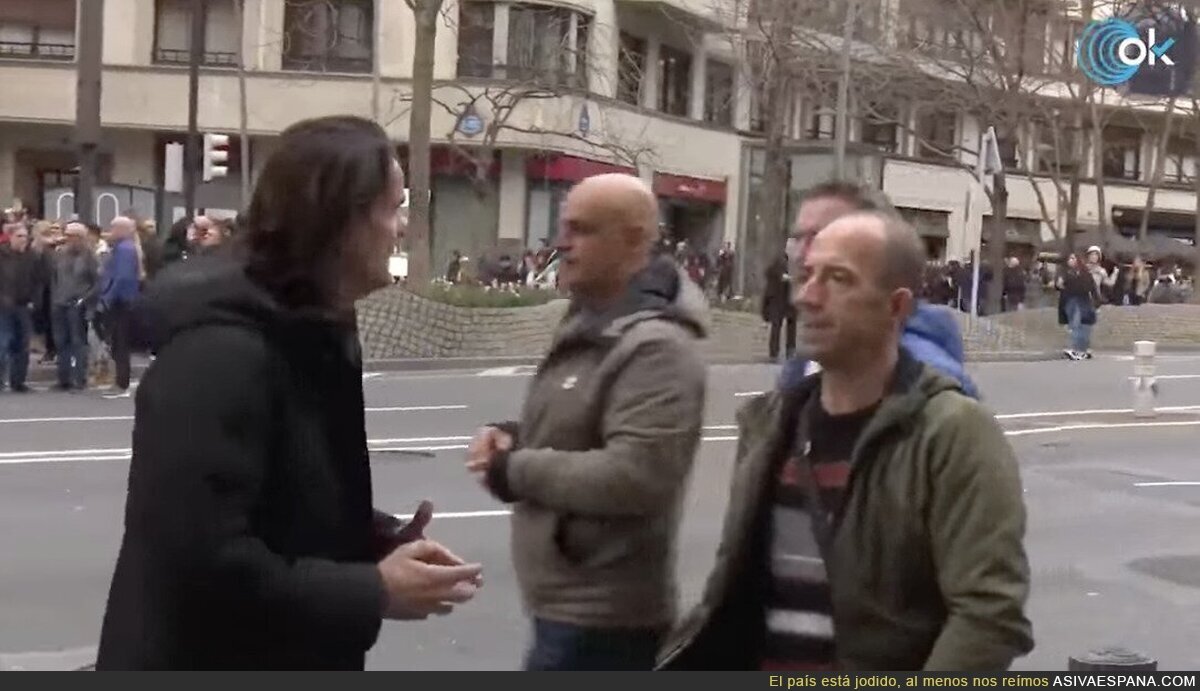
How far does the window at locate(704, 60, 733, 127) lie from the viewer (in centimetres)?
5050

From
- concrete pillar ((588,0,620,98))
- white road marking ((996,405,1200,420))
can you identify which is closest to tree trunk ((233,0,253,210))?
concrete pillar ((588,0,620,98))

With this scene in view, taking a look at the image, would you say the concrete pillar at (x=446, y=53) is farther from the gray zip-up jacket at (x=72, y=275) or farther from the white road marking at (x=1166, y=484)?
the white road marking at (x=1166, y=484)

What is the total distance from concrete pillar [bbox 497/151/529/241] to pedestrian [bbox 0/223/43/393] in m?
24.0

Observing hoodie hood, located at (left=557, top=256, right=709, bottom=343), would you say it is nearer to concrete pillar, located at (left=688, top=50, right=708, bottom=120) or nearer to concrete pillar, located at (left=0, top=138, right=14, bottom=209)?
concrete pillar, located at (left=0, top=138, right=14, bottom=209)

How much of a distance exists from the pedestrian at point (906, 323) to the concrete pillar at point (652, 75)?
4265cm

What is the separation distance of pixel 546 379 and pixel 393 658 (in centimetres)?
384

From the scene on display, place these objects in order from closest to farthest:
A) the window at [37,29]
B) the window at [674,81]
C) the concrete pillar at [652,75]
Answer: the window at [37,29], the concrete pillar at [652,75], the window at [674,81]

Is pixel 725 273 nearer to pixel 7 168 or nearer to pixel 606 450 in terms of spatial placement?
pixel 7 168

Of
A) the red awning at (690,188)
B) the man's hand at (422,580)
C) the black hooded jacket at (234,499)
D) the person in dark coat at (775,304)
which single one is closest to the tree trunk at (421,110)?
the person in dark coat at (775,304)

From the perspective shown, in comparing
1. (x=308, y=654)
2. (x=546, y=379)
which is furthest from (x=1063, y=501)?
(x=308, y=654)

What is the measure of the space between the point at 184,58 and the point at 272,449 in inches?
1686

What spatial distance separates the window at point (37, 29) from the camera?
4297 centimetres

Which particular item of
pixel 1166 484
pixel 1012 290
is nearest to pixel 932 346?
pixel 1166 484

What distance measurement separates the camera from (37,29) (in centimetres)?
4312
